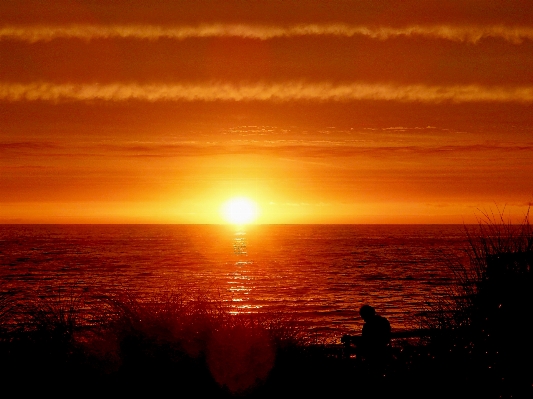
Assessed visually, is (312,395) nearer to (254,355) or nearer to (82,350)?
(254,355)

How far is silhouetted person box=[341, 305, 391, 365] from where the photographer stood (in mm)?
12594

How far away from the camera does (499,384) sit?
375 inches

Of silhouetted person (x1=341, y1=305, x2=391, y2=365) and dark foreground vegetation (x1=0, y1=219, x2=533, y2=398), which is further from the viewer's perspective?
silhouetted person (x1=341, y1=305, x2=391, y2=365)

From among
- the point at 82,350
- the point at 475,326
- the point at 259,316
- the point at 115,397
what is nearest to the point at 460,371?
the point at 475,326

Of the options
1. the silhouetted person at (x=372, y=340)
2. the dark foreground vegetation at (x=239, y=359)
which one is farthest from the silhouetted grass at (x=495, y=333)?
the silhouetted person at (x=372, y=340)

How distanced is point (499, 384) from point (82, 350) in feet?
23.2

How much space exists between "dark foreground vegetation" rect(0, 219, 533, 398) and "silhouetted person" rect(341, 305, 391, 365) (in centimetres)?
39

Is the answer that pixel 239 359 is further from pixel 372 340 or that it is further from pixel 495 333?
pixel 495 333

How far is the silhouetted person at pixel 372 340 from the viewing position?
12.6 metres

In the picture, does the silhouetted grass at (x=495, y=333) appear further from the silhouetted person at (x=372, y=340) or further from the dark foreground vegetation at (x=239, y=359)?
the silhouetted person at (x=372, y=340)

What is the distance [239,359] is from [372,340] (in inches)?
133

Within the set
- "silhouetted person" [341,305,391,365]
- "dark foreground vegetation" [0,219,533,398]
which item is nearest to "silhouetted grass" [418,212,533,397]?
"dark foreground vegetation" [0,219,533,398]

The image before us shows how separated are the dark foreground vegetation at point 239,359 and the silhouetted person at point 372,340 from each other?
0.39 meters

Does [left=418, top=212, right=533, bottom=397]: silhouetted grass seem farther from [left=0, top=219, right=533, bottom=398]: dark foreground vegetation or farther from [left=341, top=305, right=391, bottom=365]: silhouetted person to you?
[left=341, top=305, right=391, bottom=365]: silhouetted person
